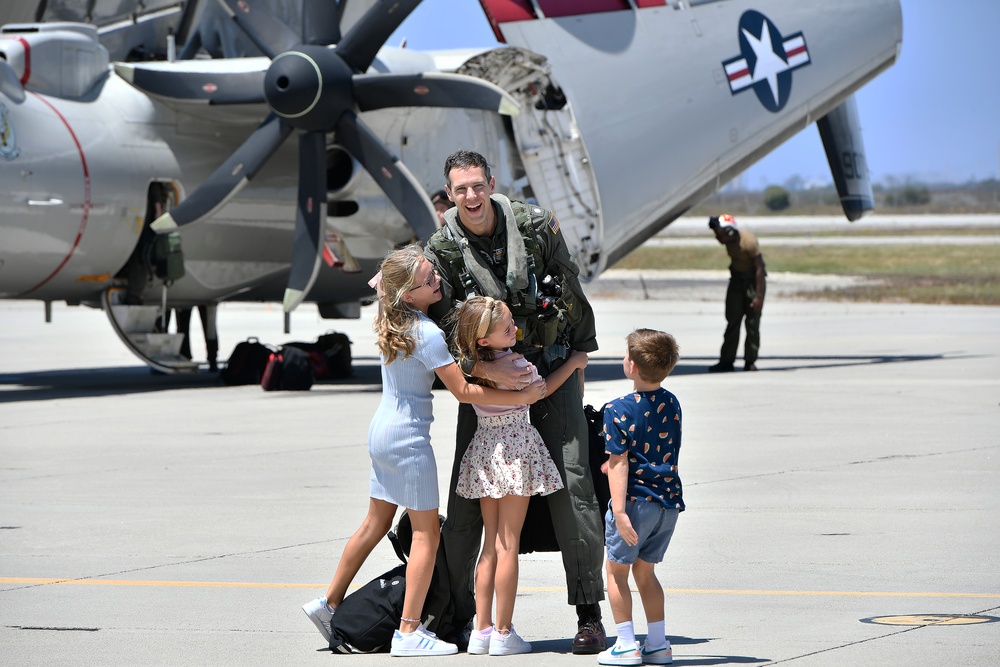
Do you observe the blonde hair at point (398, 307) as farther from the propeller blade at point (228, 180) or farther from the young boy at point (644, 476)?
the propeller blade at point (228, 180)

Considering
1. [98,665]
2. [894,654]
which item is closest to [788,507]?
[894,654]

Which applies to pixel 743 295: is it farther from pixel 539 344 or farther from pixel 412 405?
pixel 412 405

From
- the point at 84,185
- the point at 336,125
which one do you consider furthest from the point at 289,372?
the point at 84,185

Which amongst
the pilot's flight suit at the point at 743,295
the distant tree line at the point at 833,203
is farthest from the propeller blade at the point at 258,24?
the distant tree line at the point at 833,203

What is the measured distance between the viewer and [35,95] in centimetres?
1603

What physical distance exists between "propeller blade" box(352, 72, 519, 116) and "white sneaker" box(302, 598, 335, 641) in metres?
10.4

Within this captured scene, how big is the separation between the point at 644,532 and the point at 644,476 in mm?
206

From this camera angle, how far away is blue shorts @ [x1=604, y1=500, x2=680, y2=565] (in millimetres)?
5250

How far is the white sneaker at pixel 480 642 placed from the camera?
5.37 metres

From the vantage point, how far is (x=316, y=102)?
16.0 m

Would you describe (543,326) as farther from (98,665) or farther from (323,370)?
(323,370)

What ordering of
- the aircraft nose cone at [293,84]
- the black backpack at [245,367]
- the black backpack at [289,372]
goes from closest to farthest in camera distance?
the aircraft nose cone at [293,84] → the black backpack at [289,372] → the black backpack at [245,367]

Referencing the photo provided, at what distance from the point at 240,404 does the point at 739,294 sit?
7.09m

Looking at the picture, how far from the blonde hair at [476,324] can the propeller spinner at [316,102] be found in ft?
34.7
